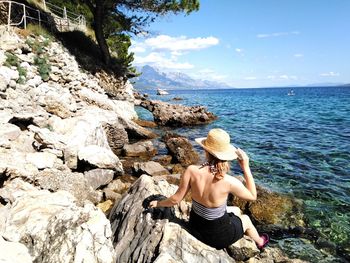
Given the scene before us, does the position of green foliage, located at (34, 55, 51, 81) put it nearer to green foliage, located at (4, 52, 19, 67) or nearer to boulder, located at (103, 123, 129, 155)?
green foliage, located at (4, 52, 19, 67)

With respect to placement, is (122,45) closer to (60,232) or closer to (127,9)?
(127,9)

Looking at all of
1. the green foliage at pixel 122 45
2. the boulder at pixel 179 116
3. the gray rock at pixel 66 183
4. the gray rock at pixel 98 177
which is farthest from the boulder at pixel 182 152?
the green foliage at pixel 122 45

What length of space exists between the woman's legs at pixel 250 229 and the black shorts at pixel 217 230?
0.36 m

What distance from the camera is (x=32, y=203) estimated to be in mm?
5848

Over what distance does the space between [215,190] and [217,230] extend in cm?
84

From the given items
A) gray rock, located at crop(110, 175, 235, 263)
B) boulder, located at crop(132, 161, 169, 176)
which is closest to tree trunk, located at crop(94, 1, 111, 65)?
boulder, located at crop(132, 161, 169, 176)

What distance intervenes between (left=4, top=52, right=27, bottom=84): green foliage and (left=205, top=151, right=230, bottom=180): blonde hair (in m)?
12.7

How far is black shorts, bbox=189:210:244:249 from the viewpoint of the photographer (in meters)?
5.39

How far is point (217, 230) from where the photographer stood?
5.40 meters

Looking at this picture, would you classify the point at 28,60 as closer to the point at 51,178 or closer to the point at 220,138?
the point at 51,178

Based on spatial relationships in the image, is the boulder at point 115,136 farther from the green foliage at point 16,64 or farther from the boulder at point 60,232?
the boulder at point 60,232

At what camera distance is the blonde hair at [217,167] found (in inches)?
192

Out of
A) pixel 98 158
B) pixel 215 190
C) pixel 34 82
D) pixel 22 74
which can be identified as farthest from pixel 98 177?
pixel 22 74

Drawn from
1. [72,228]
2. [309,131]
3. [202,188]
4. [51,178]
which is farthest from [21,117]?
[309,131]
